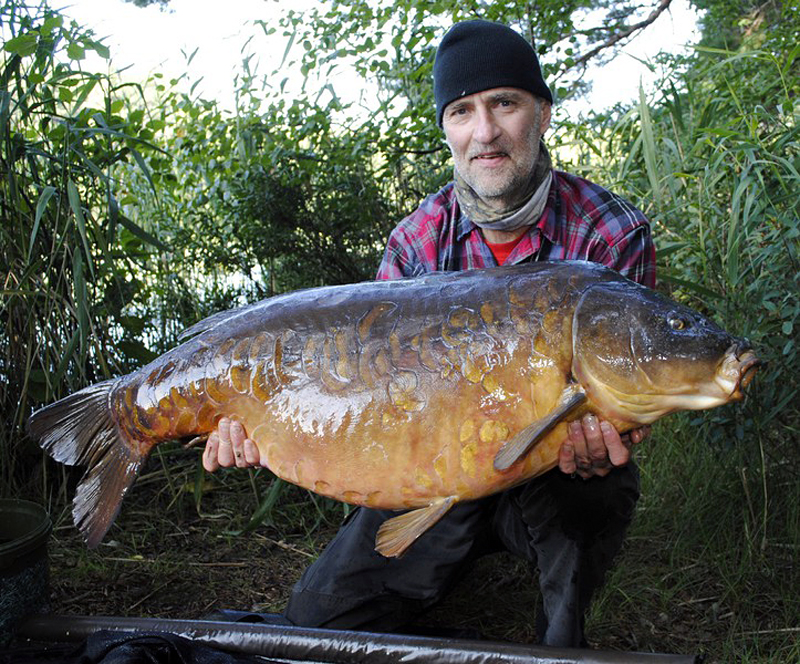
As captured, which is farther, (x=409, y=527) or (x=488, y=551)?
(x=488, y=551)

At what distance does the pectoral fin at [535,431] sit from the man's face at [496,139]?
30.6 inches

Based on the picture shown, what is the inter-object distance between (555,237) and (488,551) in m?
0.78

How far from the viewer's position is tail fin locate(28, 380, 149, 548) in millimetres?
1526

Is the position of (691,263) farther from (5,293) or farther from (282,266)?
(5,293)

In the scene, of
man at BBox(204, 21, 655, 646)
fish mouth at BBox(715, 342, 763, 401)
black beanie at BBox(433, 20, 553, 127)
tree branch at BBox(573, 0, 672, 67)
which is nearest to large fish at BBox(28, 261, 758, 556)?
fish mouth at BBox(715, 342, 763, 401)

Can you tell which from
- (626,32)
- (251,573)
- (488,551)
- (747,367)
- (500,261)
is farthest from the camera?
(626,32)

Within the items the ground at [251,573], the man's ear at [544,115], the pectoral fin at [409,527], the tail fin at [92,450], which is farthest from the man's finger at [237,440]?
the man's ear at [544,115]

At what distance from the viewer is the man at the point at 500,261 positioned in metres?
1.73

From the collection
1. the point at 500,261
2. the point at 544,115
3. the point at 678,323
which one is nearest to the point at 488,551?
the point at 500,261

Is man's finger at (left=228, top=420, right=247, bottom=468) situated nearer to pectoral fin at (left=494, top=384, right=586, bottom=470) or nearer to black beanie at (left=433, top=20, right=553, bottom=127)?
pectoral fin at (left=494, top=384, right=586, bottom=470)

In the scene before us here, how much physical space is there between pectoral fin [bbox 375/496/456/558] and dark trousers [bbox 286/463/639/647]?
0.43m

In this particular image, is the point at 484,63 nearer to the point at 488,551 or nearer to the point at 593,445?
the point at 593,445

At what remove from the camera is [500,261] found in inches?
81.4

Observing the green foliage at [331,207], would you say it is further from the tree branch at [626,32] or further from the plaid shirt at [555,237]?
the tree branch at [626,32]
